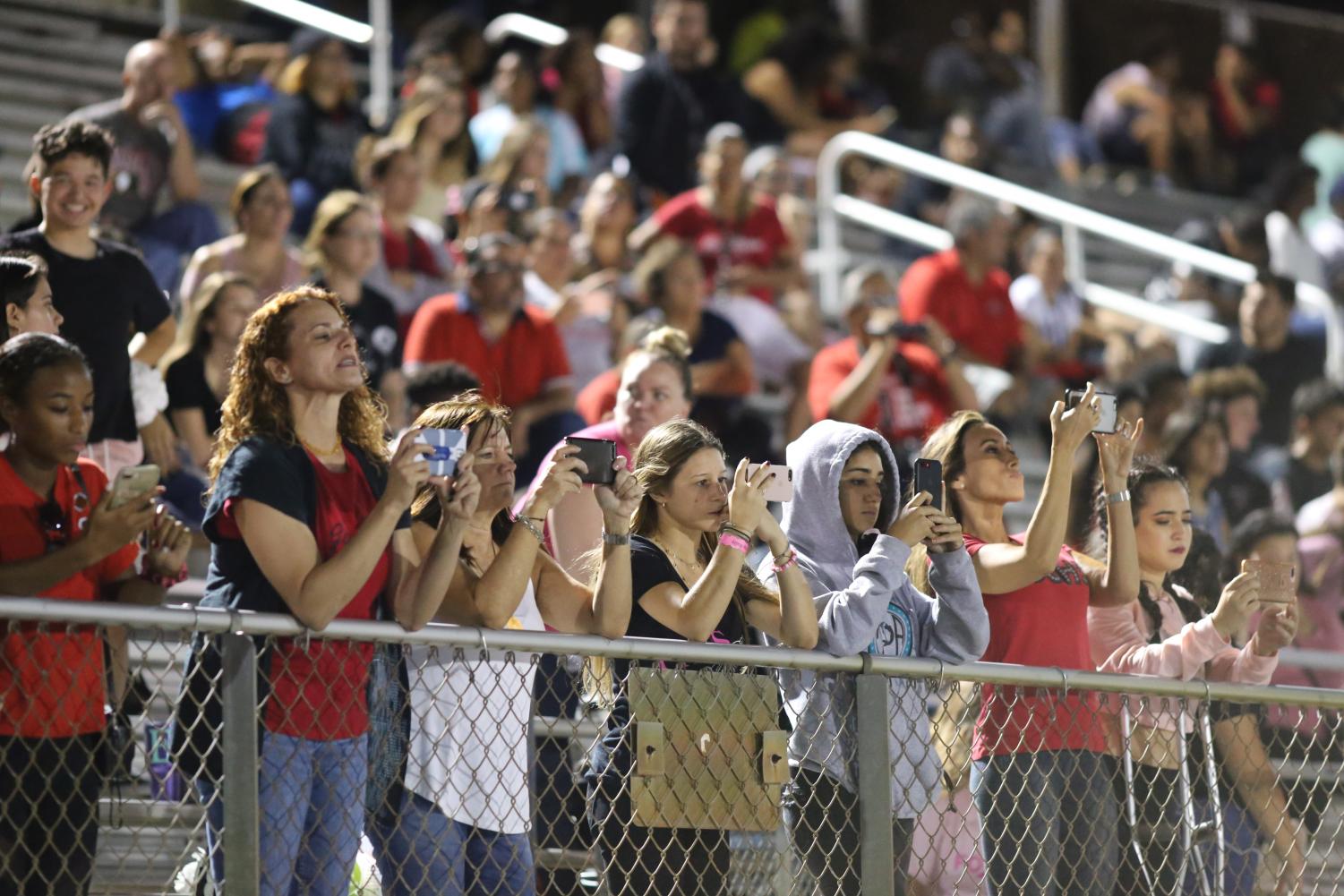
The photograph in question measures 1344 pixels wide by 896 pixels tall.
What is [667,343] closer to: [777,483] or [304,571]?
[777,483]

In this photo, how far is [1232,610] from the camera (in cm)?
492

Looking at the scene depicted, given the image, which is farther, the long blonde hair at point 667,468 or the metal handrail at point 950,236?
the metal handrail at point 950,236

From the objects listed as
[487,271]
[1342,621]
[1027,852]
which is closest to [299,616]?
[1027,852]

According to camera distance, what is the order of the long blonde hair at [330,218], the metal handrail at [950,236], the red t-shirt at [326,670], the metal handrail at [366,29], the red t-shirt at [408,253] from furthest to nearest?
the metal handrail at [950,236] < the metal handrail at [366,29] < the red t-shirt at [408,253] < the long blonde hair at [330,218] < the red t-shirt at [326,670]

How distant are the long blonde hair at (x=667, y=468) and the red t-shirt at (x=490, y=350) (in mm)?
2824

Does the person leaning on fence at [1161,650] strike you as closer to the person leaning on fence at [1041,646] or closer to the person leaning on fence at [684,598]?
the person leaning on fence at [1041,646]

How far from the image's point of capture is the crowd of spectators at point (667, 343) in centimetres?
441

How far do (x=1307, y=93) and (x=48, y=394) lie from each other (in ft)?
45.0

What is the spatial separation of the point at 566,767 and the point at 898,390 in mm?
3754

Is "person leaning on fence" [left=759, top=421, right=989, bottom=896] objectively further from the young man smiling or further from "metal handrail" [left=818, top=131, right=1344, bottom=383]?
"metal handrail" [left=818, top=131, right=1344, bottom=383]

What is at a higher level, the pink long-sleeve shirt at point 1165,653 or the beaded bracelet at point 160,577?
the beaded bracelet at point 160,577

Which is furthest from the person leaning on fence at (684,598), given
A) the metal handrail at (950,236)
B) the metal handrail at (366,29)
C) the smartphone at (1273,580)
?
the metal handrail at (366,29)

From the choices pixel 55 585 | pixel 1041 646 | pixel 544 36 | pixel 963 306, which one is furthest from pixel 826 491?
pixel 544 36

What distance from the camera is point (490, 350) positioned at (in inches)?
305
